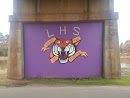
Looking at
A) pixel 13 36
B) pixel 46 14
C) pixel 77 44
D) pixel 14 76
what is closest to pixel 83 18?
pixel 77 44

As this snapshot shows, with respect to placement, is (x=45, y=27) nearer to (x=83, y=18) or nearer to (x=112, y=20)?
(x=83, y=18)

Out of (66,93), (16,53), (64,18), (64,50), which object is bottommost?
(66,93)

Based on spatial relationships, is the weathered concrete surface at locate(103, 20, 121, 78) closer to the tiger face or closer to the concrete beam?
the concrete beam

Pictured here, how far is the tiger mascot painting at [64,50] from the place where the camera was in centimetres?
884

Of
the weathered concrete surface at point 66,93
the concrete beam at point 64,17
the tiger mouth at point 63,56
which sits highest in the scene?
the concrete beam at point 64,17

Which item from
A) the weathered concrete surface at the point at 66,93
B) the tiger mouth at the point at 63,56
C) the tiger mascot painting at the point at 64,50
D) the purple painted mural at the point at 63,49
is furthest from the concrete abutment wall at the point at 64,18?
the weathered concrete surface at the point at 66,93

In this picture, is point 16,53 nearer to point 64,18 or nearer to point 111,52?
point 64,18

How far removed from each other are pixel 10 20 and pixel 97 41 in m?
5.68

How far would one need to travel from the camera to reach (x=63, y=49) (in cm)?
889

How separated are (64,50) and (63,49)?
0.30ft

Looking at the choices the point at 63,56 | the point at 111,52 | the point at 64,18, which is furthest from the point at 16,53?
the point at 111,52

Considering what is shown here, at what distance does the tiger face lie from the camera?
8836mm

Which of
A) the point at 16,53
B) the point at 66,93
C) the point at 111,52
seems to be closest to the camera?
the point at 66,93

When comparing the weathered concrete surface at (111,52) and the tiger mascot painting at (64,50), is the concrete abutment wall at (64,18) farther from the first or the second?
the tiger mascot painting at (64,50)
